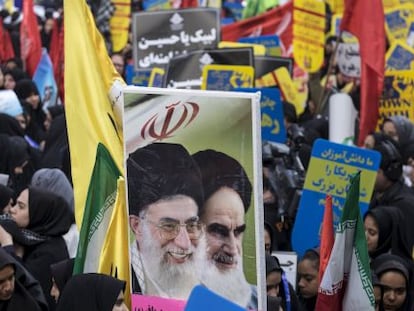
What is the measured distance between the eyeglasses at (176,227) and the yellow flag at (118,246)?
0.44 m

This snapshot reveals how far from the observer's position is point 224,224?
17.6 feet

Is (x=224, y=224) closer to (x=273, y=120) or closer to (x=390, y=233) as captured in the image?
(x=390, y=233)

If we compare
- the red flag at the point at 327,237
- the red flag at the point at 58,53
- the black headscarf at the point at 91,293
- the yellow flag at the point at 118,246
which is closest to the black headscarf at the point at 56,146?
the red flag at the point at 58,53

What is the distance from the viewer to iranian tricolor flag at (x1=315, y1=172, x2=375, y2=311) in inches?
246

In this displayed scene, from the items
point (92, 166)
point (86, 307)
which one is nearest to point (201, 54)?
point (92, 166)

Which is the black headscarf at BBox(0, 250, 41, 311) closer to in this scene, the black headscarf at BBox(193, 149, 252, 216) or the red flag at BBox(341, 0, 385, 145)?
the black headscarf at BBox(193, 149, 252, 216)

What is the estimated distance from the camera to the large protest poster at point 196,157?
531cm

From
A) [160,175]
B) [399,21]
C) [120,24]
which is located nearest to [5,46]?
[120,24]

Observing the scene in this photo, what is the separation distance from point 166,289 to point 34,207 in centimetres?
280

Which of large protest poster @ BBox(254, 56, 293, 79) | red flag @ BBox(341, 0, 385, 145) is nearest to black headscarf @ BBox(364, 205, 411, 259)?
red flag @ BBox(341, 0, 385, 145)

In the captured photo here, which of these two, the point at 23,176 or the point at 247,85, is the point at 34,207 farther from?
the point at 247,85

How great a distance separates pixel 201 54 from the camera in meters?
12.0

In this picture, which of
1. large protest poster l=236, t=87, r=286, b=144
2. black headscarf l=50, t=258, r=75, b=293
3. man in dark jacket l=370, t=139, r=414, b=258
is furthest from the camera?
large protest poster l=236, t=87, r=286, b=144

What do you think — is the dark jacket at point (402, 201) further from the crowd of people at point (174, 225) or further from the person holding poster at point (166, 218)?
the person holding poster at point (166, 218)
